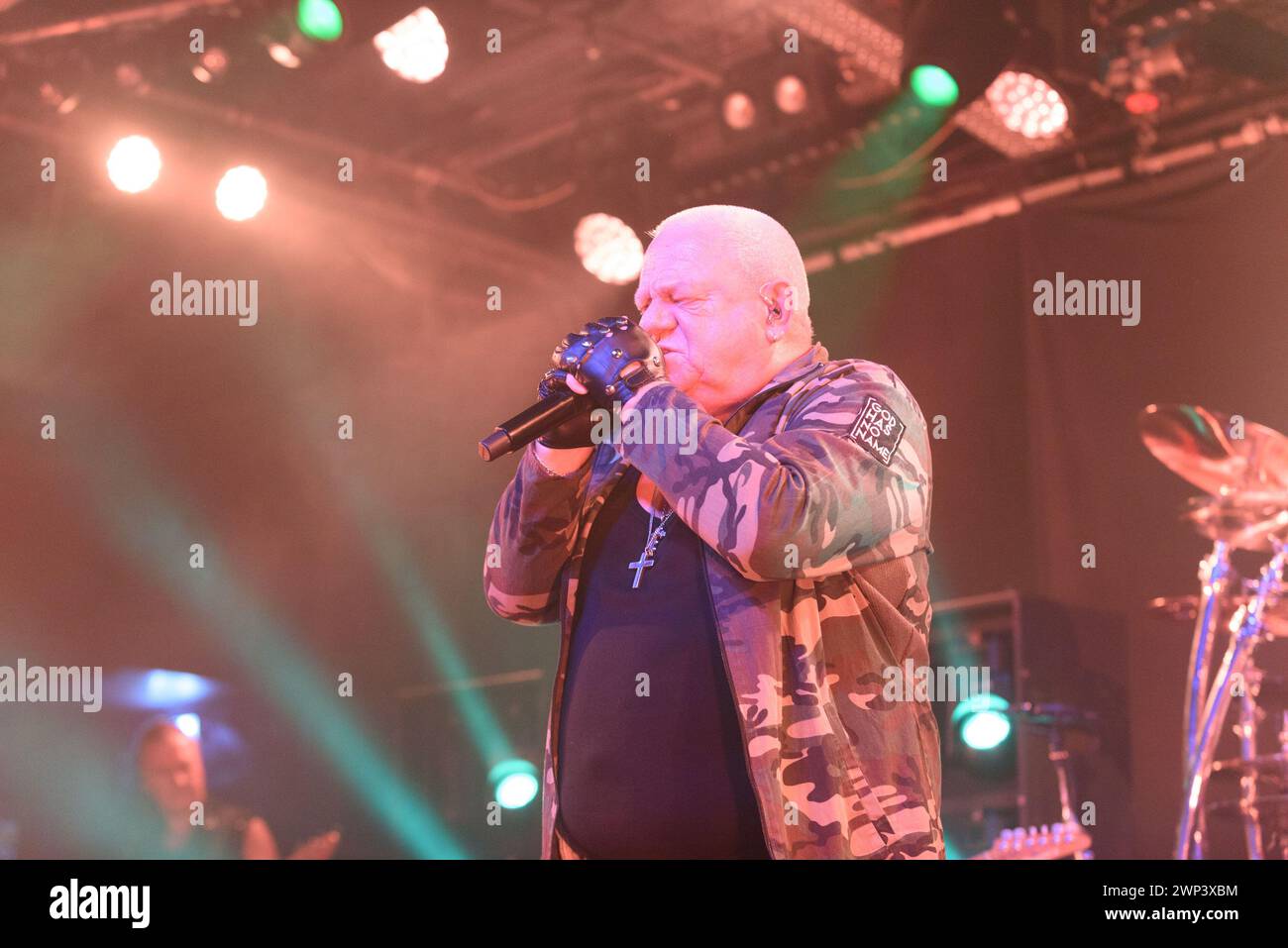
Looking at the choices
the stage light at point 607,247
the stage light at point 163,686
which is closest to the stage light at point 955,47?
the stage light at point 607,247

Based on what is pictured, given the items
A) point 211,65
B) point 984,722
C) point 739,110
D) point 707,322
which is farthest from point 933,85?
point 211,65

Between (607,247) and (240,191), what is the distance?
107 centimetres

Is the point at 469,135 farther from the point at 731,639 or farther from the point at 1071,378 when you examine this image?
the point at 731,639

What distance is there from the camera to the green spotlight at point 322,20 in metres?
3.26

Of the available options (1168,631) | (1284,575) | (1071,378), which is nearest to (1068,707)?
(1168,631)

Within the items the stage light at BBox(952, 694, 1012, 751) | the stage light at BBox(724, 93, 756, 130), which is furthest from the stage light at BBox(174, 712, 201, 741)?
the stage light at BBox(724, 93, 756, 130)

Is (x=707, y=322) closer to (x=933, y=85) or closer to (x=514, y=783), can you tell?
(x=933, y=85)

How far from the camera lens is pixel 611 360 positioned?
67.0 inches

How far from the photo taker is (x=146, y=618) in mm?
3982

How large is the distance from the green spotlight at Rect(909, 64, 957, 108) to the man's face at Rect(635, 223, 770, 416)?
161 centimetres

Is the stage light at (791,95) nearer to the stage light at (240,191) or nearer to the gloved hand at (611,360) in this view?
the stage light at (240,191)

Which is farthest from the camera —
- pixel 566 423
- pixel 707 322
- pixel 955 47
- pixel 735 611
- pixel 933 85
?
pixel 933 85

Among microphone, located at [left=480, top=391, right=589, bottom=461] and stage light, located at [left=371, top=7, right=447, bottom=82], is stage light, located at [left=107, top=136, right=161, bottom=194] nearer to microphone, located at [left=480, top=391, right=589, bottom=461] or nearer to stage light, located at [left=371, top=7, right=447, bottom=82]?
stage light, located at [left=371, top=7, right=447, bottom=82]

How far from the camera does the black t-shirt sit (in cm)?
163
